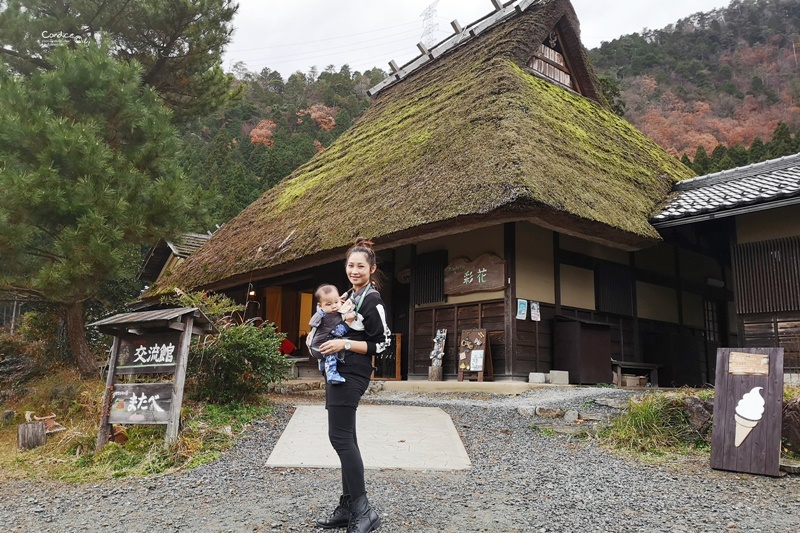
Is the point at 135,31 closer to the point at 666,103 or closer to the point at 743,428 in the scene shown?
the point at 743,428

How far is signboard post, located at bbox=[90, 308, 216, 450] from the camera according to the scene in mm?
4469

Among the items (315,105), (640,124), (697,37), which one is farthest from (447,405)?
(697,37)

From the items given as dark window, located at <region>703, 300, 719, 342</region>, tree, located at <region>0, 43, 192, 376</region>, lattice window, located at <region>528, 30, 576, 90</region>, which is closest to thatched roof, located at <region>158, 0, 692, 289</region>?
lattice window, located at <region>528, 30, 576, 90</region>

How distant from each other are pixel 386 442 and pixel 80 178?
4.86 metres

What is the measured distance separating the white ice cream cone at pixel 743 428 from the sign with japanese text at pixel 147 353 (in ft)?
13.0

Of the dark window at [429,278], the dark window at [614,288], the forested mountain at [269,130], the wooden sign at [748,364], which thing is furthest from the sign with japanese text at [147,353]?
the forested mountain at [269,130]

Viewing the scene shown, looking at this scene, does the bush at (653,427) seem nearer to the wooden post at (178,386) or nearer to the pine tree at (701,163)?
the wooden post at (178,386)

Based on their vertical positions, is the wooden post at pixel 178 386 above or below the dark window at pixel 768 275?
below

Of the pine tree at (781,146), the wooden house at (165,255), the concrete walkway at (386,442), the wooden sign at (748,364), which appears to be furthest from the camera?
the pine tree at (781,146)

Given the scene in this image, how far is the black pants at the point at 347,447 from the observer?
8.35 ft

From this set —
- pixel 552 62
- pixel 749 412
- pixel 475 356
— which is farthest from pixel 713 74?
pixel 749 412

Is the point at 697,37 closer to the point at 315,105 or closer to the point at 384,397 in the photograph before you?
the point at 315,105

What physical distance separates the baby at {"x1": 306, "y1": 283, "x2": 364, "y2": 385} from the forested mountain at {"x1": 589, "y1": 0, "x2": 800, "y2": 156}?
26063 mm

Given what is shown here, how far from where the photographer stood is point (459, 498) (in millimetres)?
3166
